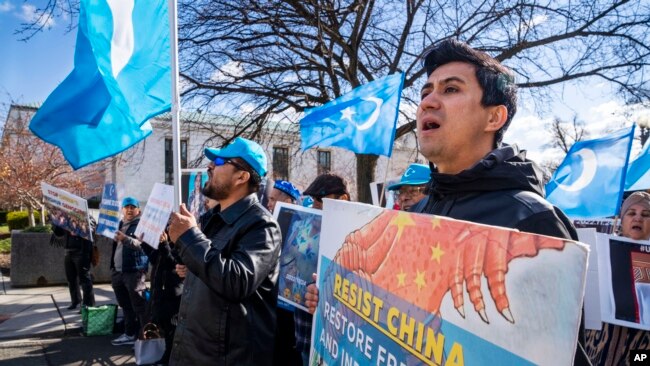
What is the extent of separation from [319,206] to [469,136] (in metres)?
2.51

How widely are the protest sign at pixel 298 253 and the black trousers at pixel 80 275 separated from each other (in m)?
5.61

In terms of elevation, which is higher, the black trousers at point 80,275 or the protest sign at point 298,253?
the protest sign at point 298,253

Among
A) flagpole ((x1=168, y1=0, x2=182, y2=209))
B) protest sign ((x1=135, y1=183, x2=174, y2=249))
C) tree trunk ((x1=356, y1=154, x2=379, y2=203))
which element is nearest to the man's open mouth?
flagpole ((x1=168, y1=0, x2=182, y2=209))

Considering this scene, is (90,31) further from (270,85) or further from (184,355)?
(270,85)

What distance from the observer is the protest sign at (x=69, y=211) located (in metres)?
6.67

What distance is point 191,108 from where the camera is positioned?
30.7 ft

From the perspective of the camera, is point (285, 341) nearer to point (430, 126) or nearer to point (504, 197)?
point (430, 126)

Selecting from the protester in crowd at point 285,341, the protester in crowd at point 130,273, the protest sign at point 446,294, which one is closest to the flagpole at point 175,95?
the protester in crowd at point 285,341

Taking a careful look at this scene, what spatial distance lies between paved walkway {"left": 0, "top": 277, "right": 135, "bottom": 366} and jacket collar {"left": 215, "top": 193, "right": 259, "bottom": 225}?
381cm

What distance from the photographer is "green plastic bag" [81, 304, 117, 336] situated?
627 cm

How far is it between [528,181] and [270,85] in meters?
8.78

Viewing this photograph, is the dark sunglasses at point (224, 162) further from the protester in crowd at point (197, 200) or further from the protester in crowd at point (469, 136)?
the protester in crowd at point (197, 200)

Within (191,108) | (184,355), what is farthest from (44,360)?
(191,108)

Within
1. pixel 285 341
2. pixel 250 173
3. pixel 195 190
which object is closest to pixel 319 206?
pixel 250 173
